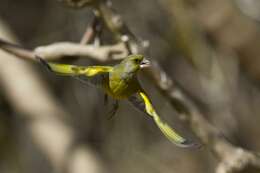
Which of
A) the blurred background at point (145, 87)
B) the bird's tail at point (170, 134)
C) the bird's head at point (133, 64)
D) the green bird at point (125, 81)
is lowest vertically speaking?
the blurred background at point (145, 87)

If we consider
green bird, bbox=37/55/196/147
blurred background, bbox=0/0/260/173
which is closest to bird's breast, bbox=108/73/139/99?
green bird, bbox=37/55/196/147

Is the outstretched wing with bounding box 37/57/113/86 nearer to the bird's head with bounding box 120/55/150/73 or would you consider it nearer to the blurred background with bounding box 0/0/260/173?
the bird's head with bounding box 120/55/150/73

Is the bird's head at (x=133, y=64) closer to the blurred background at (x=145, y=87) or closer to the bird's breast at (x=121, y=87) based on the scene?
the bird's breast at (x=121, y=87)

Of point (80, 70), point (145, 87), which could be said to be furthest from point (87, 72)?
point (145, 87)

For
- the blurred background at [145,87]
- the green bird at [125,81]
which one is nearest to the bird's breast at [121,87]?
the green bird at [125,81]

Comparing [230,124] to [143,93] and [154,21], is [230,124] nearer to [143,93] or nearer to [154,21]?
[154,21]

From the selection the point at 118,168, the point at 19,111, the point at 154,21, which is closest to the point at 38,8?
the point at 154,21
